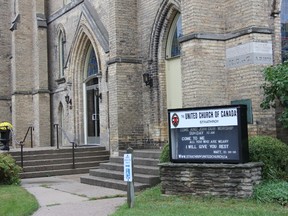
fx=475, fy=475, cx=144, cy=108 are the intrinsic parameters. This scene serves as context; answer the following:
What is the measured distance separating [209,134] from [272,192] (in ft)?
5.71

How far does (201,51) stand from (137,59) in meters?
4.82

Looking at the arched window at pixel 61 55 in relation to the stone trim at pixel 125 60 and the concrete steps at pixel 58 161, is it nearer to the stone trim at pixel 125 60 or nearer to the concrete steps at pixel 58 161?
the concrete steps at pixel 58 161

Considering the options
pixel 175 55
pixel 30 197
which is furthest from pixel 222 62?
pixel 30 197

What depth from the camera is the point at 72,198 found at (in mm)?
11125

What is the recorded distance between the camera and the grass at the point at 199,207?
26.8 feet

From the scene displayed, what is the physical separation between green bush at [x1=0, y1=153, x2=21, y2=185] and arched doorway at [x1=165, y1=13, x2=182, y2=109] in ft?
17.5

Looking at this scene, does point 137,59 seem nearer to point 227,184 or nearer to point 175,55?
point 175,55

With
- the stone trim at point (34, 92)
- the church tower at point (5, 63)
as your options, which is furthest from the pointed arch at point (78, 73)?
the church tower at point (5, 63)

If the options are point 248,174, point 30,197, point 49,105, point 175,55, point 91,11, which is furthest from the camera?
point 49,105

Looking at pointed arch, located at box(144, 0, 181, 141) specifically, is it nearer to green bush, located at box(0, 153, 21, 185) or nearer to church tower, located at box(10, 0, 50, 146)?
green bush, located at box(0, 153, 21, 185)

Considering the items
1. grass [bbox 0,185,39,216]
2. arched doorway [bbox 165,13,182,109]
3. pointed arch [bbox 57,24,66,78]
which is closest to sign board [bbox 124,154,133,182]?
grass [bbox 0,185,39,216]

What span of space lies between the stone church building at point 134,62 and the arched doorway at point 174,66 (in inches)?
1.3

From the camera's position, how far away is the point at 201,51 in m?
12.1

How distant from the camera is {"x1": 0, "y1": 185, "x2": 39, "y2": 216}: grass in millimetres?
9305
